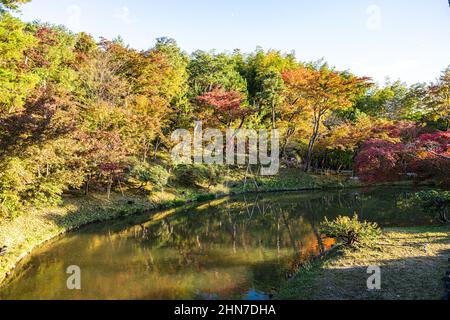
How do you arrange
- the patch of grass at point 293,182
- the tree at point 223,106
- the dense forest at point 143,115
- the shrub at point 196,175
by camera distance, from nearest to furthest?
the dense forest at point 143,115, the shrub at point 196,175, the tree at point 223,106, the patch of grass at point 293,182

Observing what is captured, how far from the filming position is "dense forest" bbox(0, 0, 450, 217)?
10.8 m

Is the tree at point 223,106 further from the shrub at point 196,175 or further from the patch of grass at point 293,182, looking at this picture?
the patch of grass at point 293,182

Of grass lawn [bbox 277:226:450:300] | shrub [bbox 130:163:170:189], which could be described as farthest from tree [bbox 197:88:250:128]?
grass lawn [bbox 277:226:450:300]

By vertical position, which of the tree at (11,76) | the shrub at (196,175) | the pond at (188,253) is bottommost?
the pond at (188,253)

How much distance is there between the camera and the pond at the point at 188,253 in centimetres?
781

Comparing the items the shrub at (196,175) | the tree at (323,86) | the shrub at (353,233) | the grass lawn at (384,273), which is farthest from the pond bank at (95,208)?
the shrub at (353,233)

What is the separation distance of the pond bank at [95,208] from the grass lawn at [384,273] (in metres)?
8.24

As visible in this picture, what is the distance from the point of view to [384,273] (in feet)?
23.4

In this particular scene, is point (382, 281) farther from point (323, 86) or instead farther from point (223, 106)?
point (323, 86)

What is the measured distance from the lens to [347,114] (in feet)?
139

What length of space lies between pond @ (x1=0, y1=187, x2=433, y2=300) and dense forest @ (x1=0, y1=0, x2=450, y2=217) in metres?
2.29

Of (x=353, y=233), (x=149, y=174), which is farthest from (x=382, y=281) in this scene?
(x=149, y=174)

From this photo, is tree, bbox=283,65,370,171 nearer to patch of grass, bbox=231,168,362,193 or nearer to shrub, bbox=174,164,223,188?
patch of grass, bbox=231,168,362,193
